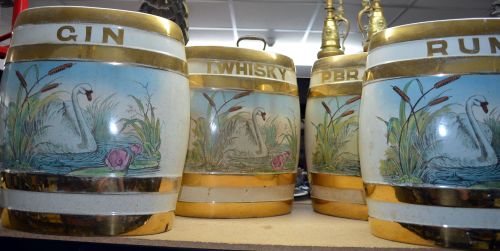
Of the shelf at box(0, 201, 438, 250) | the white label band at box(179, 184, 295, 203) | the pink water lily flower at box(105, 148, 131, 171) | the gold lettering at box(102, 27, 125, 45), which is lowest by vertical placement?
the shelf at box(0, 201, 438, 250)

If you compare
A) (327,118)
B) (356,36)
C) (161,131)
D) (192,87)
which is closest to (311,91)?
(327,118)

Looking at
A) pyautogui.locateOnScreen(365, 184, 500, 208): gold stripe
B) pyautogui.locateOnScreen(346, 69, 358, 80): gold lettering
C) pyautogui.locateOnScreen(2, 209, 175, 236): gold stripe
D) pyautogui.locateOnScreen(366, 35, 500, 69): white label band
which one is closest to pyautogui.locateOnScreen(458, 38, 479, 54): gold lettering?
pyautogui.locateOnScreen(366, 35, 500, 69): white label band

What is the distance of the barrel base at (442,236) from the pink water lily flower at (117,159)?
0.26 metres

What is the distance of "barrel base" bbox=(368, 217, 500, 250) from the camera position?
435 millimetres

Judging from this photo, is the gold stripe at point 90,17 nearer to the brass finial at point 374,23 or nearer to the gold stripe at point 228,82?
the gold stripe at point 228,82

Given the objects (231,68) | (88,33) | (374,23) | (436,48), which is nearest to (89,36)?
(88,33)

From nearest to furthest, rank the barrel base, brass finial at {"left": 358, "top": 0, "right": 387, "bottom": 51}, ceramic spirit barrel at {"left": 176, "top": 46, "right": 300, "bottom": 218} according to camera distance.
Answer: the barrel base → ceramic spirit barrel at {"left": 176, "top": 46, "right": 300, "bottom": 218} → brass finial at {"left": 358, "top": 0, "right": 387, "bottom": 51}

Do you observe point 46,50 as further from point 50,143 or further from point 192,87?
point 192,87

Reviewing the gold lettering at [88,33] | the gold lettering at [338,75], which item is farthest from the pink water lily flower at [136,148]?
the gold lettering at [338,75]

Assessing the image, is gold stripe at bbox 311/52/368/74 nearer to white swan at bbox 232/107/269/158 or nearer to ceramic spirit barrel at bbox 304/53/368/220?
ceramic spirit barrel at bbox 304/53/368/220

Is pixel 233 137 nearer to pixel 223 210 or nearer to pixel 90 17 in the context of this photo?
pixel 223 210

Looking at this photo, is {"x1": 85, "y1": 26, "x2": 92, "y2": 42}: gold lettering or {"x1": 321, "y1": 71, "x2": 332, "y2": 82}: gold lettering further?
{"x1": 321, "y1": 71, "x2": 332, "y2": 82}: gold lettering

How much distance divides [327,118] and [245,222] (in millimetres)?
196

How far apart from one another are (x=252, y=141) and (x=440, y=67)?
255mm
